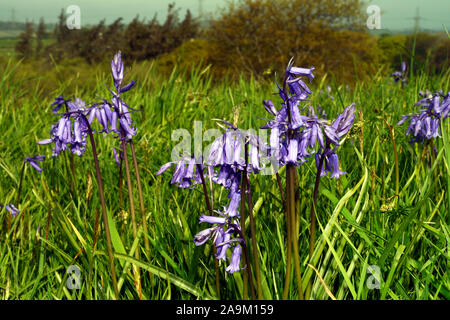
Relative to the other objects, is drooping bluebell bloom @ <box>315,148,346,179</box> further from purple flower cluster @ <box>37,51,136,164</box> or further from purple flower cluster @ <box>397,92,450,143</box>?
purple flower cluster @ <box>397,92,450,143</box>

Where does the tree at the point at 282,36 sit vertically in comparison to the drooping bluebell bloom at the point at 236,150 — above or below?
above

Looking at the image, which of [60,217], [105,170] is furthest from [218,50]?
[60,217]

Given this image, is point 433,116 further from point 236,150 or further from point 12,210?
point 12,210

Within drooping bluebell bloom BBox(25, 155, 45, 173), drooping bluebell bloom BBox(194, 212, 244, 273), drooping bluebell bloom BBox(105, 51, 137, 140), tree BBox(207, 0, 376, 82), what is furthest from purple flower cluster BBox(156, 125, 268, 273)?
tree BBox(207, 0, 376, 82)

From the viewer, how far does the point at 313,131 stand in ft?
5.16

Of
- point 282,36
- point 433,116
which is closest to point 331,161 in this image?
point 433,116

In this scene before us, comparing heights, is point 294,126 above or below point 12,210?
above

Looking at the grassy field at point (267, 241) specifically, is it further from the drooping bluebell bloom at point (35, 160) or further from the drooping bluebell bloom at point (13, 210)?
the drooping bluebell bloom at point (35, 160)

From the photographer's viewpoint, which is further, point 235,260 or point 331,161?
point 331,161

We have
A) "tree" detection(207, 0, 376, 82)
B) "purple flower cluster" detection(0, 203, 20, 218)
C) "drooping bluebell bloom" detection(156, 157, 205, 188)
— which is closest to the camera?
"drooping bluebell bloom" detection(156, 157, 205, 188)

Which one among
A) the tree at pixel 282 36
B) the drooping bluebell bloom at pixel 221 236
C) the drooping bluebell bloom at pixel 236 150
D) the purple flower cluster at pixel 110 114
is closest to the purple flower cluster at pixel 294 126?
the drooping bluebell bloom at pixel 236 150

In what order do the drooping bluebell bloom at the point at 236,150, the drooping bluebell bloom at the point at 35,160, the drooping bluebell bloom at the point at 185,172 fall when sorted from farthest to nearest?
the drooping bluebell bloom at the point at 35,160 → the drooping bluebell bloom at the point at 185,172 → the drooping bluebell bloom at the point at 236,150

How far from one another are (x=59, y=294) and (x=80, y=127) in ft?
2.52
